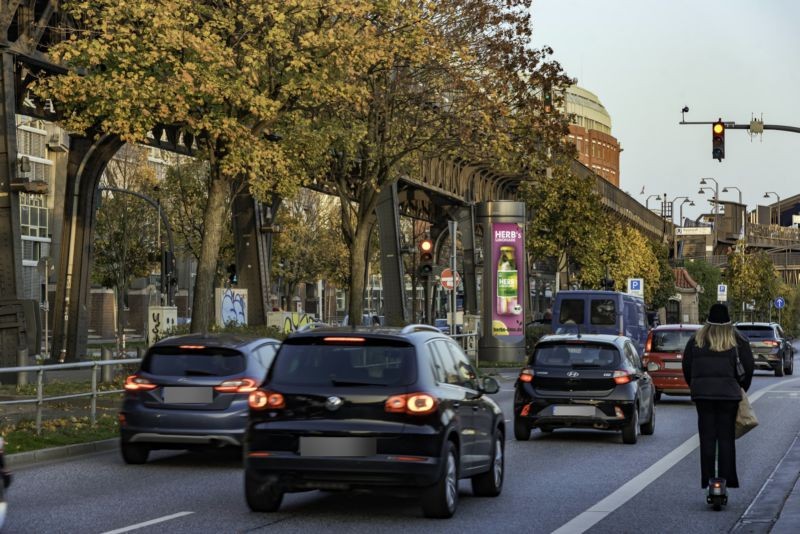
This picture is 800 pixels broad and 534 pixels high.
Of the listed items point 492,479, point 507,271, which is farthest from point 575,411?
point 507,271

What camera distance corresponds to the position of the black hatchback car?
10508 mm

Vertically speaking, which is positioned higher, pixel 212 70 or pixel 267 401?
pixel 212 70

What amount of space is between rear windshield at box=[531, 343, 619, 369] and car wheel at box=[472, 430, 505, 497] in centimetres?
605

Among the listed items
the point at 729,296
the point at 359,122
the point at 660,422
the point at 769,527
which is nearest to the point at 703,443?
the point at 769,527

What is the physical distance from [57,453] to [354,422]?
278 inches

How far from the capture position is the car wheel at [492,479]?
12430 mm

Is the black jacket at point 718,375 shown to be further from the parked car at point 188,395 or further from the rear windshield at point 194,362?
the rear windshield at point 194,362

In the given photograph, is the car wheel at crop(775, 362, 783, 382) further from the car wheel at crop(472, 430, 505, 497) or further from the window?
the car wheel at crop(472, 430, 505, 497)

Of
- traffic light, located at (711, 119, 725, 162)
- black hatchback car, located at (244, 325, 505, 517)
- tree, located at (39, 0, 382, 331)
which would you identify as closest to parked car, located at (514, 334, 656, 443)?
black hatchback car, located at (244, 325, 505, 517)

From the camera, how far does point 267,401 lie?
10.8 meters

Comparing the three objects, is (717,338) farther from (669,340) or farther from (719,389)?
(669,340)

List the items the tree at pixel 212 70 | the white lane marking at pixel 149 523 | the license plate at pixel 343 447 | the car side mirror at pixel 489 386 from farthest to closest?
the tree at pixel 212 70 → the car side mirror at pixel 489 386 → the license plate at pixel 343 447 → the white lane marking at pixel 149 523

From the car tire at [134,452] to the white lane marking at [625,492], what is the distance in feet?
17.7

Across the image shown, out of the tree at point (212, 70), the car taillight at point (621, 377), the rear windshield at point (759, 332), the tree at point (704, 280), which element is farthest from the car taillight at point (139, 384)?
the tree at point (704, 280)
